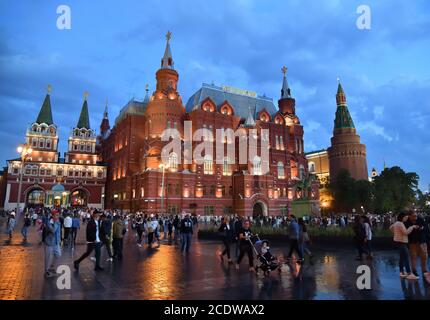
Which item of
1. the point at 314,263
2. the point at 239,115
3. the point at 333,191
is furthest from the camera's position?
the point at 333,191

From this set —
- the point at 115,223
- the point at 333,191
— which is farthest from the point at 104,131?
the point at 115,223

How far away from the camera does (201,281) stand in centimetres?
950

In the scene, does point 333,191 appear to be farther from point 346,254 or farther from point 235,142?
point 346,254

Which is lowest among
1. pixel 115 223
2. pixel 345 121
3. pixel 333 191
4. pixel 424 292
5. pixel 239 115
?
pixel 424 292

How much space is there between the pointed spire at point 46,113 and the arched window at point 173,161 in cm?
4161

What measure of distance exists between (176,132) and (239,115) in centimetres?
1710

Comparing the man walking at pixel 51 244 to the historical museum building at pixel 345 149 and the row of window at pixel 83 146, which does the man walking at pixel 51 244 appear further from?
the historical museum building at pixel 345 149

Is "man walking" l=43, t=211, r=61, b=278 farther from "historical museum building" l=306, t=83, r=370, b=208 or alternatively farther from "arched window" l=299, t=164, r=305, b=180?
"historical museum building" l=306, t=83, r=370, b=208

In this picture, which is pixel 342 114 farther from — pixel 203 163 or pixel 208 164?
pixel 203 163

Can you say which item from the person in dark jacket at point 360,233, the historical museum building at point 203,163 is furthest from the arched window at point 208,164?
the person in dark jacket at point 360,233

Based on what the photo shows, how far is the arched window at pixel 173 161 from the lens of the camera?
55.7 meters

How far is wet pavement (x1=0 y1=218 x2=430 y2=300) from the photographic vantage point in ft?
25.7

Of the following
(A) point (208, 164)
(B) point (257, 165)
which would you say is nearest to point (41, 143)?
(A) point (208, 164)

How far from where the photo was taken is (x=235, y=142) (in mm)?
63656
